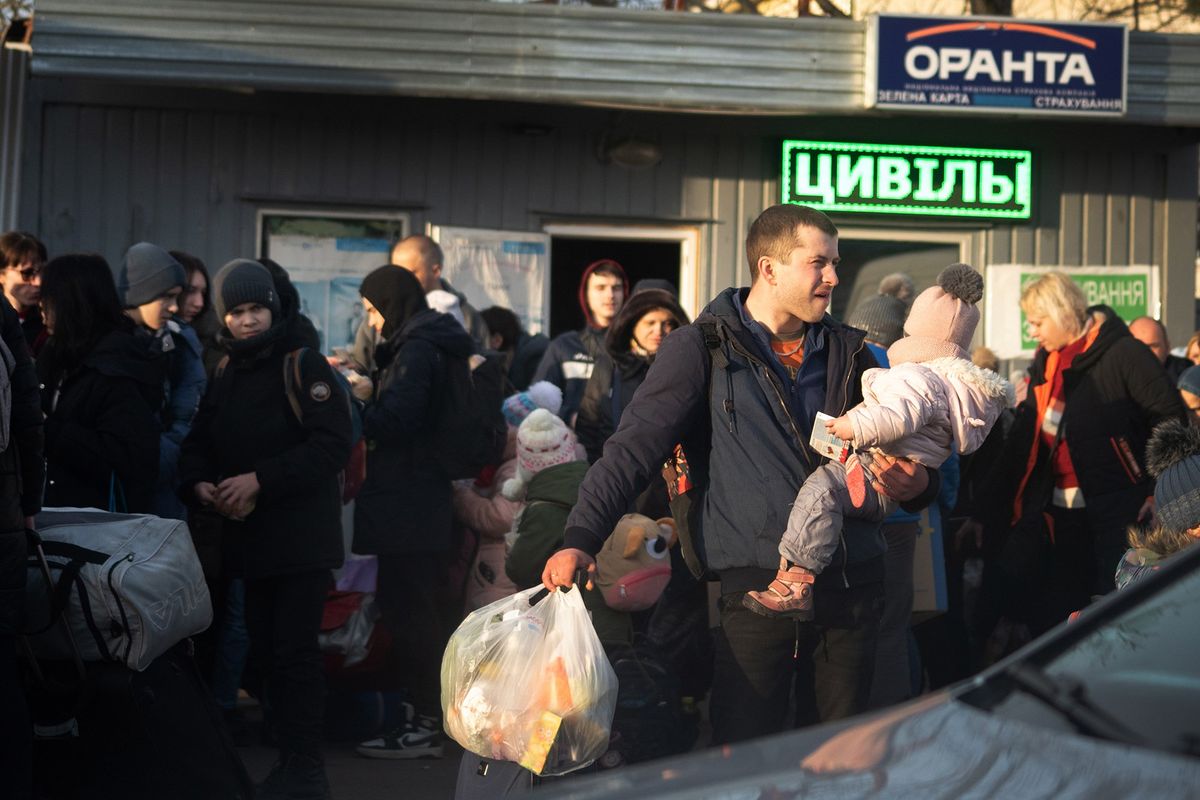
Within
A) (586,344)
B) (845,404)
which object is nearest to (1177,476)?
(845,404)

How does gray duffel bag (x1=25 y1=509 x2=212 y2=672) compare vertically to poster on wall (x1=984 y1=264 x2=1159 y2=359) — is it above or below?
below

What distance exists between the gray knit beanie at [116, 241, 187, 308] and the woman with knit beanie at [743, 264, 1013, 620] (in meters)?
3.33

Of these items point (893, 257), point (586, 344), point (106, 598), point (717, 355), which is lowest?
point (106, 598)

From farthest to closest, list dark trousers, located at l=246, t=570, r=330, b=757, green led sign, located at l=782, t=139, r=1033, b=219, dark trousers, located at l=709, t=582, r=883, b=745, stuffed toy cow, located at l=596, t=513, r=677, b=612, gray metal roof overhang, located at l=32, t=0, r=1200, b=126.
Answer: green led sign, located at l=782, t=139, r=1033, b=219 < gray metal roof overhang, located at l=32, t=0, r=1200, b=126 < stuffed toy cow, located at l=596, t=513, r=677, b=612 < dark trousers, located at l=246, t=570, r=330, b=757 < dark trousers, located at l=709, t=582, r=883, b=745

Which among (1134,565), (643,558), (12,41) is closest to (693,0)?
(12,41)

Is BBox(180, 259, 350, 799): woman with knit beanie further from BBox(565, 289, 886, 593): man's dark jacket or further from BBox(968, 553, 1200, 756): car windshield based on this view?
BBox(968, 553, 1200, 756): car windshield

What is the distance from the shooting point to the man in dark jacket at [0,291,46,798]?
13.5ft

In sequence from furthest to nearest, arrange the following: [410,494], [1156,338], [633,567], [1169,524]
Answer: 1. [1156,338]
2. [410,494]
3. [633,567]
4. [1169,524]

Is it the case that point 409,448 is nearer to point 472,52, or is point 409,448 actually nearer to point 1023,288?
point 472,52

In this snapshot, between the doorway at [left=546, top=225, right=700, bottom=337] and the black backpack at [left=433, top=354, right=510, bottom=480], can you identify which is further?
the doorway at [left=546, top=225, right=700, bottom=337]

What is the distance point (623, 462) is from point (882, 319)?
288 cm

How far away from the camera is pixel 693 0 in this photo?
51.8 ft

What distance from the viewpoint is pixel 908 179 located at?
35.8ft

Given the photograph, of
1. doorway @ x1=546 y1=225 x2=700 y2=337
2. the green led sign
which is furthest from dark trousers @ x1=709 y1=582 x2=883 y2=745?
doorway @ x1=546 y1=225 x2=700 y2=337
